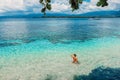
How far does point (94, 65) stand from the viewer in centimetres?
2664

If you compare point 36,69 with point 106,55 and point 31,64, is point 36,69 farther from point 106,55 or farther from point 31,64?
point 106,55

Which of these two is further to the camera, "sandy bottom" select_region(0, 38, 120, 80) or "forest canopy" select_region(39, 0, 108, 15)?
"sandy bottom" select_region(0, 38, 120, 80)

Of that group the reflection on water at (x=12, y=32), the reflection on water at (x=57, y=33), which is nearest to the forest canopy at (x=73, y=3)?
the reflection on water at (x=57, y=33)

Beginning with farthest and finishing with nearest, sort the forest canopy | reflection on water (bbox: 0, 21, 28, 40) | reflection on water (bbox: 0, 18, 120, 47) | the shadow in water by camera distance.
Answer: reflection on water (bbox: 0, 21, 28, 40)
reflection on water (bbox: 0, 18, 120, 47)
the shadow in water
the forest canopy

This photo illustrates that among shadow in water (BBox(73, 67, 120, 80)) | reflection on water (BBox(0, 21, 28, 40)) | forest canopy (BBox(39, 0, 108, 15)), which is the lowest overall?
reflection on water (BBox(0, 21, 28, 40))

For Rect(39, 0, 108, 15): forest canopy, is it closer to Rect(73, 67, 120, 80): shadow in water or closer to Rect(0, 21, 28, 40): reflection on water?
Rect(73, 67, 120, 80): shadow in water

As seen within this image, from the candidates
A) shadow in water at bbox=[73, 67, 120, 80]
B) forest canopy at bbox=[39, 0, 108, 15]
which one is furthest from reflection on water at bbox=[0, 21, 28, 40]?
forest canopy at bbox=[39, 0, 108, 15]

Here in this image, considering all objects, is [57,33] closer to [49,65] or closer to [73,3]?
[49,65]

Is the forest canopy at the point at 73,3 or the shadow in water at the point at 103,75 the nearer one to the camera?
the forest canopy at the point at 73,3

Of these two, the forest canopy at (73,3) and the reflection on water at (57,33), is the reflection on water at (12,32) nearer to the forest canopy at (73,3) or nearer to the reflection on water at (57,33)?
the reflection on water at (57,33)

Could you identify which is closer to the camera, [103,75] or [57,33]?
[103,75]

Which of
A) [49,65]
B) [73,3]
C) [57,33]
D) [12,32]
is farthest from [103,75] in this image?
[12,32]

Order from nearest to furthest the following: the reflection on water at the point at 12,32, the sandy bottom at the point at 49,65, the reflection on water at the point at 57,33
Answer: the sandy bottom at the point at 49,65, the reflection on water at the point at 57,33, the reflection on water at the point at 12,32

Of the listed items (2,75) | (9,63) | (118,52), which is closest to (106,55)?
(118,52)
